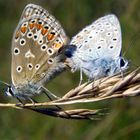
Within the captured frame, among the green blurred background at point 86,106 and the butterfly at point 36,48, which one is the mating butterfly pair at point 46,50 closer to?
the butterfly at point 36,48

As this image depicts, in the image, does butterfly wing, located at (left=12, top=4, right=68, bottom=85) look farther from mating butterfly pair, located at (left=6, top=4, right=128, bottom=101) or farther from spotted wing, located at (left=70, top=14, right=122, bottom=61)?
spotted wing, located at (left=70, top=14, right=122, bottom=61)

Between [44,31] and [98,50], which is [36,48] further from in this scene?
[98,50]

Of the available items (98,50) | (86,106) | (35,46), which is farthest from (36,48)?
(86,106)

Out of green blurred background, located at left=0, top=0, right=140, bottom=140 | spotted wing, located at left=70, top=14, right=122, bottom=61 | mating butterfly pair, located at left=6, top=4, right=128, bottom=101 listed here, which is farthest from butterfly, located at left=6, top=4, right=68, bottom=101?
green blurred background, located at left=0, top=0, right=140, bottom=140

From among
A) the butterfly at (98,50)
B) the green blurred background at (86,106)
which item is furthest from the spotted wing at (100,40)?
the green blurred background at (86,106)

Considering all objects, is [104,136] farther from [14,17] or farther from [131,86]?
[14,17]

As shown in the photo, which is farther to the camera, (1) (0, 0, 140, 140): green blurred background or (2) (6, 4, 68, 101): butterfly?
(1) (0, 0, 140, 140): green blurred background

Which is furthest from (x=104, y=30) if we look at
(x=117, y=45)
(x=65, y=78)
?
(x=65, y=78)
